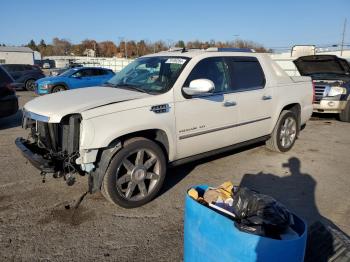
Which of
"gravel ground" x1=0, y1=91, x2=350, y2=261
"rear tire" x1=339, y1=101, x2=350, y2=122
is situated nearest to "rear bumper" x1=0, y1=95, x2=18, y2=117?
"gravel ground" x1=0, y1=91, x2=350, y2=261

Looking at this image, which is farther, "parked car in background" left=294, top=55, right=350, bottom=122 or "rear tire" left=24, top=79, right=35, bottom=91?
"rear tire" left=24, top=79, right=35, bottom=91

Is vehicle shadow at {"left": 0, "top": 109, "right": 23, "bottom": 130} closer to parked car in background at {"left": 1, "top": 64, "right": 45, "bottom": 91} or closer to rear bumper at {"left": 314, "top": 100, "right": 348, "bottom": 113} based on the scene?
rear bumper at {"left": 314, "top": 100, "right": 348, "bottom": 113}

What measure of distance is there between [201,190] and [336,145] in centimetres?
542

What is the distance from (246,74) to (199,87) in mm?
1374

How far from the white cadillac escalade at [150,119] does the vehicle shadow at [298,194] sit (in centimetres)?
66

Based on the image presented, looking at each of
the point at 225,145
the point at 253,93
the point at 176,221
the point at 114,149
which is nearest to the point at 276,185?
the point at 225,145

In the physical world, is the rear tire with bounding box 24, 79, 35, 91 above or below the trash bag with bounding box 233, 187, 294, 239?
below

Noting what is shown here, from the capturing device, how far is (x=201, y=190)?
2602 mm

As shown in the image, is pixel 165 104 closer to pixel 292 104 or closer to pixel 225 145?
pixel 225 145

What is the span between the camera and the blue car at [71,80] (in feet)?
49.4

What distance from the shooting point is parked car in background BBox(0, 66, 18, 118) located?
8023 mm

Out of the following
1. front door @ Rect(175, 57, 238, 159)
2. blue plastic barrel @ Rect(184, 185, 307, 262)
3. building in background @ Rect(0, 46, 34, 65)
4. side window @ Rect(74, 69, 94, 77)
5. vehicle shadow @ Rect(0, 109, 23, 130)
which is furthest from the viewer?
building in background @ Rect(0, 46, 34, 65)

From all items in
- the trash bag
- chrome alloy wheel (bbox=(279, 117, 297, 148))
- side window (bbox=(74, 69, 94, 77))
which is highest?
side window (bbox=(74, 69, 94, 77))

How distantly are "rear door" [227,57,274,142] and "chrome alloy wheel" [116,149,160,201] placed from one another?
64.4 inches
